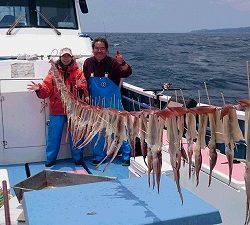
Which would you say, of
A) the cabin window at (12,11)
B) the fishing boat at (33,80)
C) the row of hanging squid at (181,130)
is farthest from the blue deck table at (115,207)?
the cabin window at (12,11)

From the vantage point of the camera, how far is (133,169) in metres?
5.02

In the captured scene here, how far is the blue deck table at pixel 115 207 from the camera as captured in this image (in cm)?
293

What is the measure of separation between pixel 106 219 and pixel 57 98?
13.4 feet

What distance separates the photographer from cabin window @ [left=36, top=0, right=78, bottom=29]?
838 cm

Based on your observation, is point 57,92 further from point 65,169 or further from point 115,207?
point 115,207

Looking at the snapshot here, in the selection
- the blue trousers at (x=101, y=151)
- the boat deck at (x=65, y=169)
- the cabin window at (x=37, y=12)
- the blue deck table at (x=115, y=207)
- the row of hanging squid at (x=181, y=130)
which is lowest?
the boat deck at (x=65, y=169)

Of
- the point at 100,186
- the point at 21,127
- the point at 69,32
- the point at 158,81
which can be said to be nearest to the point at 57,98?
the point at 21,127

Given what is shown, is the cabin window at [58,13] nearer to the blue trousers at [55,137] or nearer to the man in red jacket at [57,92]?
the man in red jacket at [57,92]

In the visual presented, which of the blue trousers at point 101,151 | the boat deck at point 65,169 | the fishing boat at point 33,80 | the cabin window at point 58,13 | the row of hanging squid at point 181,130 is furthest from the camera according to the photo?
the cabin window at point 58,13

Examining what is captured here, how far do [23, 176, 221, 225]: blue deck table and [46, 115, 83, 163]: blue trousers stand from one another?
11.2 feet

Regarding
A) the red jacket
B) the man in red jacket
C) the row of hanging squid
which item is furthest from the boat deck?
the row of hanging squid

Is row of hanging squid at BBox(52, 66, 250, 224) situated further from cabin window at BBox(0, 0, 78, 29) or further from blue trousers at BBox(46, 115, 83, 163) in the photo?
cabin window at BBox(0, 0, 78, 29)

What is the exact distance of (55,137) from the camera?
22.6ft

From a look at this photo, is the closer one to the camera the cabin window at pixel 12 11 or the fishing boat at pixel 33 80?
the fishing boat at pixel 33 80
